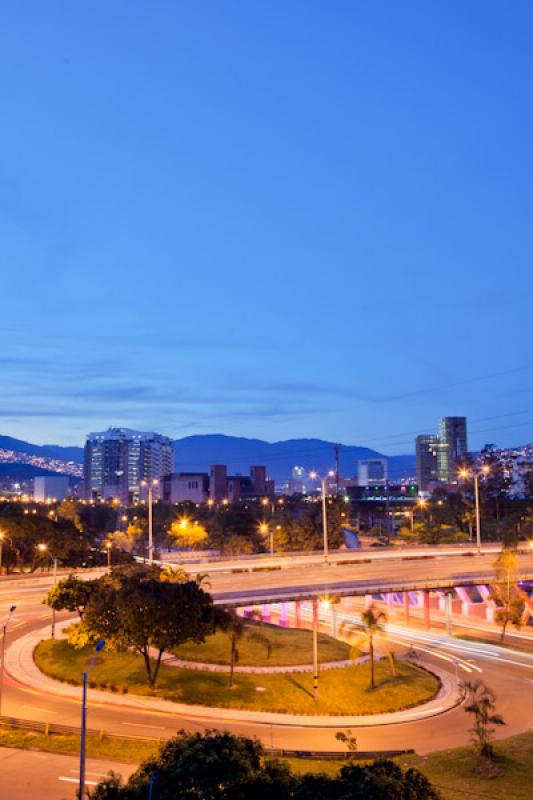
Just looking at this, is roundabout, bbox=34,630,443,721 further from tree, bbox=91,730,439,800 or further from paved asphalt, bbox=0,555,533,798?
tree, bbox=91,730,439,800

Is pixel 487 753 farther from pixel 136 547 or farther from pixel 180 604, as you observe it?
pixel 136 547

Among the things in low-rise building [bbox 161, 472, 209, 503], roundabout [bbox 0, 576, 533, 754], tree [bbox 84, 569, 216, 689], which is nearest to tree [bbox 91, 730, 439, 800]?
roundabout [bbox 0, 576, 533, 754]

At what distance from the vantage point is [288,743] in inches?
1336

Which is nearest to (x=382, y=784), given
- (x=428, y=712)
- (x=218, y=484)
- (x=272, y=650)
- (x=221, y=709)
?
(x=221, y=709)

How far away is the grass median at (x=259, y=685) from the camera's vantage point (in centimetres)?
4062

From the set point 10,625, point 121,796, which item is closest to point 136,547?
point 10,625

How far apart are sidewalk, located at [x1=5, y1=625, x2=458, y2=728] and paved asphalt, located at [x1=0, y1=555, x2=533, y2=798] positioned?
603 mm

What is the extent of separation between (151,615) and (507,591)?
3661 cm

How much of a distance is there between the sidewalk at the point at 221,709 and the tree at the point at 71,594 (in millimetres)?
4819

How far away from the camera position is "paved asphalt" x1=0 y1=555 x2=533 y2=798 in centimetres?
3541

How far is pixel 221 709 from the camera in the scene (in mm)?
39156

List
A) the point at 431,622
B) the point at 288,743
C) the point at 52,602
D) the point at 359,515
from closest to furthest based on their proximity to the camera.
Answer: the point at 288,743 → the point at 52,602 → the point at 431,622 → the point at 359,515

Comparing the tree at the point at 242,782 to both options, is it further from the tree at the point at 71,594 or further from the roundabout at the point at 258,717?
the tree at the point at 71,594

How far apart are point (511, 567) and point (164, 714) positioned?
37.2 m
